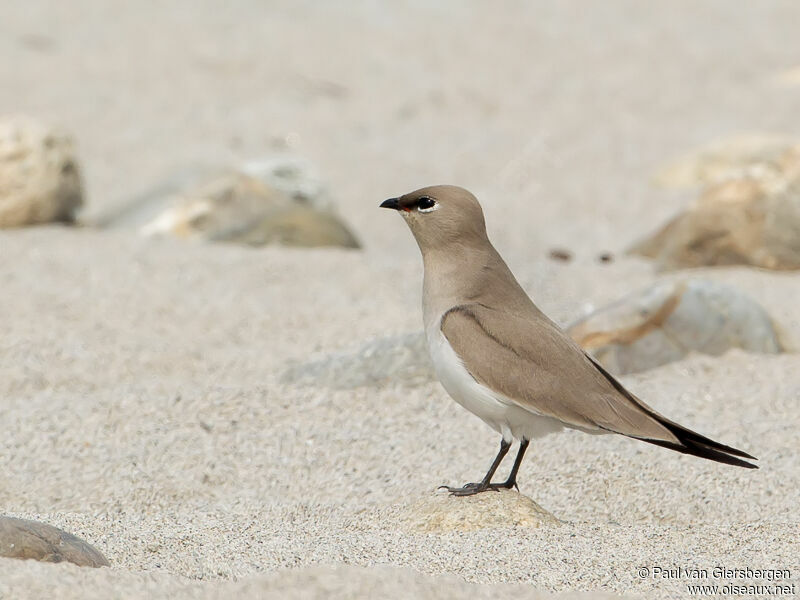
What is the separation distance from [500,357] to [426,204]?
575 millimetres

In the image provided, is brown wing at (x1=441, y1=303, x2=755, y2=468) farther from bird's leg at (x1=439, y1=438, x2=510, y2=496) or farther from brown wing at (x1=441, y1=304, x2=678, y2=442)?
bird's leg at (x1=439, y1=438, x2=510, y2=496)

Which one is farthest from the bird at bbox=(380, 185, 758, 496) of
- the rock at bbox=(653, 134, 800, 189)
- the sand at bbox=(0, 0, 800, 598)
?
the rock at bbox=(653, 134, 800, 189)

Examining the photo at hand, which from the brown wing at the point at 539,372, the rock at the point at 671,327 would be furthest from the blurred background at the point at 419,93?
the brown wing at the point at 539,372

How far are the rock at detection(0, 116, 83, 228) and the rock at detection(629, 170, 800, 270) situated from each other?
3692 mm

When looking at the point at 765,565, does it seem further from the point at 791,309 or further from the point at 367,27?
the point at 367,27

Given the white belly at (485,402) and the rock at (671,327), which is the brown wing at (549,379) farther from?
the rock at (671,327)

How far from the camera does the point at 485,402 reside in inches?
140

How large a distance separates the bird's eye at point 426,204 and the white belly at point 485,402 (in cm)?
40

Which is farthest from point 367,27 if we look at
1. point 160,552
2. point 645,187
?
point 160,552

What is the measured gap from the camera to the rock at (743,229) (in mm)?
6773

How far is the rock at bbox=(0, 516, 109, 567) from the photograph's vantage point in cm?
296

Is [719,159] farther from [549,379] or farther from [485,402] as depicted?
[485,402]

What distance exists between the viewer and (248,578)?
2.83 meters

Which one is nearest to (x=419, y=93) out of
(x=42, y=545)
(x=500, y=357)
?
(x=500, y=357)
